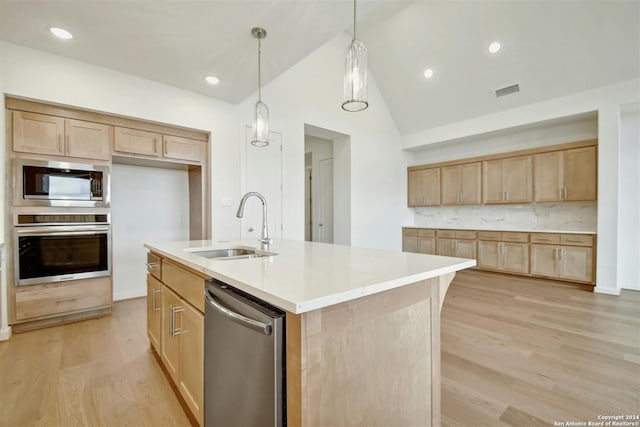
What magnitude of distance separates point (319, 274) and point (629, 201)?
17.8 ft

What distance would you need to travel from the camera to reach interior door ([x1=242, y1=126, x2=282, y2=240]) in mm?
3980

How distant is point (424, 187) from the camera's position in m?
6.18

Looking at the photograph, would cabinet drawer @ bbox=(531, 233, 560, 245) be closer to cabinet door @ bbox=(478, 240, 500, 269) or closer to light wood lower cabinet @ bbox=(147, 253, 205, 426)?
cabinet door @ bbox=(478, 240, 500, 269)

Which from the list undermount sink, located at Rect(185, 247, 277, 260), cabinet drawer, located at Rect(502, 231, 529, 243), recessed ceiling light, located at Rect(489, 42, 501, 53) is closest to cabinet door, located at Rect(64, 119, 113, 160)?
undermount sink, located at Rect(185, 247, 277, 260)

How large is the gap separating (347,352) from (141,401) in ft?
4.98

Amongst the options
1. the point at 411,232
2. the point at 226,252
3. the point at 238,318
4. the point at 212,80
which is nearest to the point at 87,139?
the point at 212,80

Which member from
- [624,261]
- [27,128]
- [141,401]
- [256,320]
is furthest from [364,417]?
[624,261]

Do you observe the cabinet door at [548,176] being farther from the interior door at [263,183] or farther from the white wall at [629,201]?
the interior door at [263,183]

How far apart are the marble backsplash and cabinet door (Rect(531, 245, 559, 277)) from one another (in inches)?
23.3

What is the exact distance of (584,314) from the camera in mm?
3025

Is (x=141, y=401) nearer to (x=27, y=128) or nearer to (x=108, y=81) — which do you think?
(x=27, y=128)

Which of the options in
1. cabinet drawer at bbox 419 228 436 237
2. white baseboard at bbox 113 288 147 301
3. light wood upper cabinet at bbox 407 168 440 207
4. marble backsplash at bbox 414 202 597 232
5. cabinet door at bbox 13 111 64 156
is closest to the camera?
cabinet door at bbox 13 111 64 156

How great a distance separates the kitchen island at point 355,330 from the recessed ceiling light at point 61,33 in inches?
96.0

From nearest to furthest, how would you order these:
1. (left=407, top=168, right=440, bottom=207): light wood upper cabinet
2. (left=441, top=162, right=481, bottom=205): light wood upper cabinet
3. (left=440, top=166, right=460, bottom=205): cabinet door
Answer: (left=441, top=162, right=481, bottom=205): light wood upper cabinet, (left=440, top=166, right=460, bottom=205): cabinet door, (left=407, top=168, right=440, bottom=207): light wood upper cabinet
